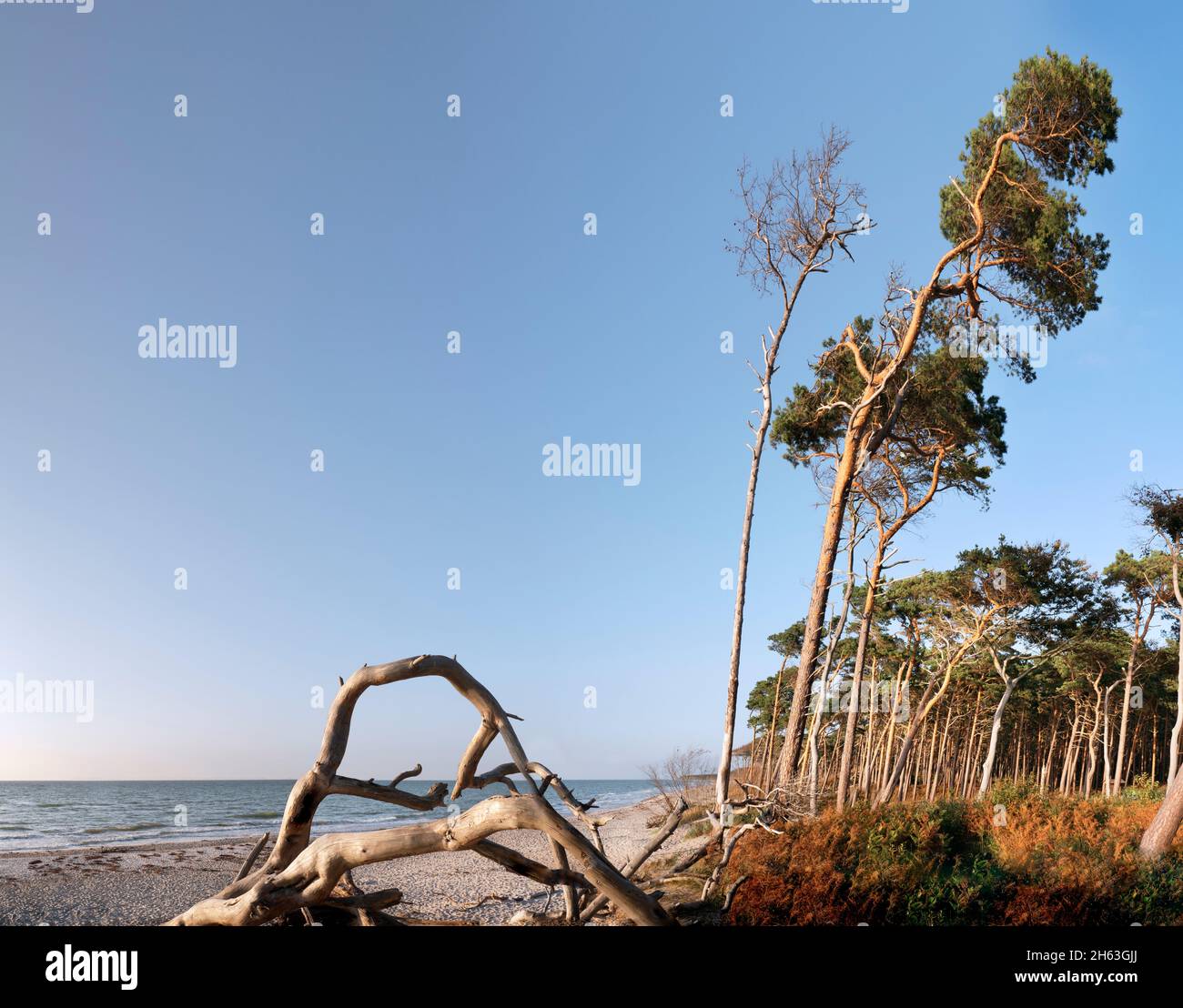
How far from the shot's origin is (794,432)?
21.6 metres

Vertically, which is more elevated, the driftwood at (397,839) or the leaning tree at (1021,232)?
the leaning tree at (1021,232)

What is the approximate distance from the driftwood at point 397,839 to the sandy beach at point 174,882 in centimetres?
359

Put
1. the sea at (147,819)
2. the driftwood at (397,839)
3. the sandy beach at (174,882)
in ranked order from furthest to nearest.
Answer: the sea at (147,819), the sandy beach at (174,882), the driftwood at (397,839)

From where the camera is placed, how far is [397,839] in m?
6.43

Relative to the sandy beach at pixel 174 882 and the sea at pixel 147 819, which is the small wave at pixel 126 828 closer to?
the sea at pixel 147 819

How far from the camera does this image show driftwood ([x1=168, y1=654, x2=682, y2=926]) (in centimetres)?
631

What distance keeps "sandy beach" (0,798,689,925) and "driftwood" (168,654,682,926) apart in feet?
11.8

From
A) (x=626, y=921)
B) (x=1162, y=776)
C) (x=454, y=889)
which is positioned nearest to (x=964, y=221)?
(x=626, y=921)

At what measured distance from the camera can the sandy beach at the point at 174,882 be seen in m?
14.1

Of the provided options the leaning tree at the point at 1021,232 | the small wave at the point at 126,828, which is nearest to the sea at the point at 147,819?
the small wave at the point at 126,828

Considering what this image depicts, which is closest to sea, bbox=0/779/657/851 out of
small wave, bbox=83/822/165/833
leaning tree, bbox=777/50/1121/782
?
small wave, bbox=83/822/165/833

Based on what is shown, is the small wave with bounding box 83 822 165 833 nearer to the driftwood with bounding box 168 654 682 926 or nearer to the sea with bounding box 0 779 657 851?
the sea with bounding box 0 779 657 851

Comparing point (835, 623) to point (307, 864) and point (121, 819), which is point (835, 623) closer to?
point (307, 864)
